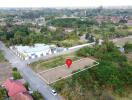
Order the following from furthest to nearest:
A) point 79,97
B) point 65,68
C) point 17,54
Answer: point 17,54
point 65,68
point 79,97

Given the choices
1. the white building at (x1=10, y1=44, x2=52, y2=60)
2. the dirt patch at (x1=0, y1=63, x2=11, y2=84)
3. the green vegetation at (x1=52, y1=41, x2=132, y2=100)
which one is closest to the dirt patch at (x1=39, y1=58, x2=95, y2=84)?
the green vegetation at (x1=52, y1=41, x2=132, y2=100)

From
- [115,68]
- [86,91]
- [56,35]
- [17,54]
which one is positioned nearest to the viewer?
[86,91]

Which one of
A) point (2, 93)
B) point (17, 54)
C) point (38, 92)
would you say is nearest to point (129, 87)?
point (38, 92)

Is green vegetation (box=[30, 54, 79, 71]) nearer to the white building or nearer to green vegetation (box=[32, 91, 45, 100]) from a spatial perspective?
the white building

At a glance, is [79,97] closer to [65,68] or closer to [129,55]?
[65,68]

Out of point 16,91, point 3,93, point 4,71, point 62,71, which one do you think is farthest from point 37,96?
point 4,71

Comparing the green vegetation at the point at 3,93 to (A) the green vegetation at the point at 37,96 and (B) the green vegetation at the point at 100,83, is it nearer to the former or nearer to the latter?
(A) the green vegetation at the point at 37,96

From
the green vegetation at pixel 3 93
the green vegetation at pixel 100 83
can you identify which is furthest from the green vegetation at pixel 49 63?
the green vegetation at pixel 3 93

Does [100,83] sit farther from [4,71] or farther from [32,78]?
[4,71]
